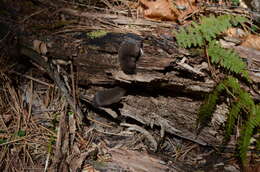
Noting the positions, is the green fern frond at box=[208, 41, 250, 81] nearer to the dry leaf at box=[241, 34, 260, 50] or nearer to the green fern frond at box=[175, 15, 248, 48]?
the green fern frond at box=[175, 15, 248, 48]

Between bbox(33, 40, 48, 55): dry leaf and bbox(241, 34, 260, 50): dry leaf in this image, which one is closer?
bbox(241, 34, 260, 50): dry leaf

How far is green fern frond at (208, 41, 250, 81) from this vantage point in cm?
244

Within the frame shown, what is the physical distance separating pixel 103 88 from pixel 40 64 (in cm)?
84

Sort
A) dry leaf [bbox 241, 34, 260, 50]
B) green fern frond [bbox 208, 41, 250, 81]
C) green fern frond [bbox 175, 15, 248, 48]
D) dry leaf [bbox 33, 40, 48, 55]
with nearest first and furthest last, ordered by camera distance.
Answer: green fern frond [bbox 208, 41, 250, 81], green fern frond [bbox 175, 15, 248, 48], dry leaf [bbox 241, 34, 260, 50], dry leaf [bbox 33, 40, 48, 55]

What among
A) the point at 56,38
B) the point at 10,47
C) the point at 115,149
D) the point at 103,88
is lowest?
the point at 115,149

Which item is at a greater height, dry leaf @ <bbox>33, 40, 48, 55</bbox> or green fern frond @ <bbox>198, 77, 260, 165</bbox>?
dry leaf @ <bbox>33, 40, 48, 55</bbox>

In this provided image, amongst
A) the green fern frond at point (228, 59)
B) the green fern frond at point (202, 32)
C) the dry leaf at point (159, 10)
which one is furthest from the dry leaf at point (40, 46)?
the green fern frond at point (228, 59)

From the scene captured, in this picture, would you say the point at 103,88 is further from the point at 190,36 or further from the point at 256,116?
the point at 256,116

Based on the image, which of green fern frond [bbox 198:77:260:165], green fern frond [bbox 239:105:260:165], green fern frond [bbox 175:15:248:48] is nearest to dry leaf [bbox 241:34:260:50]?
green fern frond [bbox 175:15:248:48]

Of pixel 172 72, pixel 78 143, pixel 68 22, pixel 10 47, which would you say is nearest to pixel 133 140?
pixel 78 143

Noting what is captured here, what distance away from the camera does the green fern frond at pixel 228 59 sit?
244 centimetres

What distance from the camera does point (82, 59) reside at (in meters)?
2.93

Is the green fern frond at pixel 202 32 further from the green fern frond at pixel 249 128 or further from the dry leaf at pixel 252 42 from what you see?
the green fern frond at pixel 249 128

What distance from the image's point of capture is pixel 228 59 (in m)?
2.47
